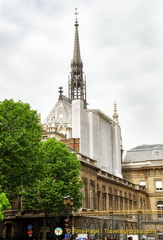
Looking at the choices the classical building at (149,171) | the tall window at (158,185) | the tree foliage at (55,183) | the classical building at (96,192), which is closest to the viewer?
the tree foliage at (55,183)

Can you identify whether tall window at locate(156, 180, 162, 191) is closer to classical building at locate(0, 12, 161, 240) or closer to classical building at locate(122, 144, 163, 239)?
classical building at locate(122, 144, 163, 239)

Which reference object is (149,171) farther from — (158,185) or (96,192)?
(96,192)

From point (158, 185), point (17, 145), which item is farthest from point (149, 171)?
point (17, 145)

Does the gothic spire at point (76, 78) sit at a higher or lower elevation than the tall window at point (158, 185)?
higher

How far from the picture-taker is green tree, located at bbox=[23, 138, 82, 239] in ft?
131

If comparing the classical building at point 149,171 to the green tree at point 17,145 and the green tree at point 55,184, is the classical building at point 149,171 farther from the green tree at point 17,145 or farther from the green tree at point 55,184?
the green tree at point 17,145

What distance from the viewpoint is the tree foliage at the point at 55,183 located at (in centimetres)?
3978

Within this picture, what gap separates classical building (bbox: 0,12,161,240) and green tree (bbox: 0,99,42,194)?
6399 mm

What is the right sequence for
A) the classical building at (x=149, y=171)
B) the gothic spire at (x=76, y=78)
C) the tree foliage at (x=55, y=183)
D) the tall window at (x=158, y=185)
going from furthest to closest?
the gothic spire at (x=76, y=78) < the tall window at (x=158, y=185) < the classical building at (x=149, y=171) < the tree foliage at (x=55, y=183)

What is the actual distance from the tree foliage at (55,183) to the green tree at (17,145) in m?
4.45

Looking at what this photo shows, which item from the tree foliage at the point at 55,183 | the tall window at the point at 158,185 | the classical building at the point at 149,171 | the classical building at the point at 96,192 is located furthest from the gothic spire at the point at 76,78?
the tree foliage at the point at 55,183

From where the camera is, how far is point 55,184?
1582 inches

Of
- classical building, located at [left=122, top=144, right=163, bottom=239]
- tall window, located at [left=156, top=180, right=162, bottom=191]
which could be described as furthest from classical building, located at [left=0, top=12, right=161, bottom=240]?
tall window, located at [left=156, top=180, right=162, bottom=191]

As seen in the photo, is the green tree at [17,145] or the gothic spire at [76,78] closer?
the green tree at [17,145]
